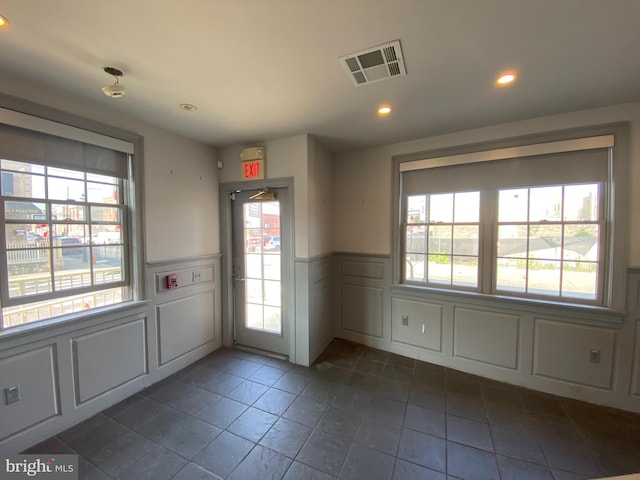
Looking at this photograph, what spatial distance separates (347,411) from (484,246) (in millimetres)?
2206

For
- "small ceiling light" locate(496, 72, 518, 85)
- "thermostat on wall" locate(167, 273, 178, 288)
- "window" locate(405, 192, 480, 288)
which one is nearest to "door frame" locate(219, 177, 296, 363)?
"thermostat on wall" locate(167, 273, 178, 288)

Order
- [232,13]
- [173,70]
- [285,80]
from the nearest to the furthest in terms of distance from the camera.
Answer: [232,13] → [173,70] → [285,80]

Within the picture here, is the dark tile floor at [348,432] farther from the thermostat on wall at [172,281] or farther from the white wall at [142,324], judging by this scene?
the thermostat on wall at [172,281]

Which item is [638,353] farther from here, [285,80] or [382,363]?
[285,80]

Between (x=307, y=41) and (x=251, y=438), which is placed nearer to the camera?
(x=307, y=41)

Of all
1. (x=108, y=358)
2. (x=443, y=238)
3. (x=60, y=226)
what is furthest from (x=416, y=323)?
(x=60, y=226)

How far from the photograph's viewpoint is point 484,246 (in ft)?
9.00

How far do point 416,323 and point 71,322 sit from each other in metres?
3.38

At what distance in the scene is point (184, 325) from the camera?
2.89 metres

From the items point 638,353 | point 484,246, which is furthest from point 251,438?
point 638,353

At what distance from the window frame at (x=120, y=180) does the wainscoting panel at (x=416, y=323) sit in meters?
2.90

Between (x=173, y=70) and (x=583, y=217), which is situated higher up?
(x=173, y=70)

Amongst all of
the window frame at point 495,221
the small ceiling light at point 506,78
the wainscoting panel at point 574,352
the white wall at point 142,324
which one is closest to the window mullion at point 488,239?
the window frame at point 495,221

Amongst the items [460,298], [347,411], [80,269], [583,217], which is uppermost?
[583,217]
